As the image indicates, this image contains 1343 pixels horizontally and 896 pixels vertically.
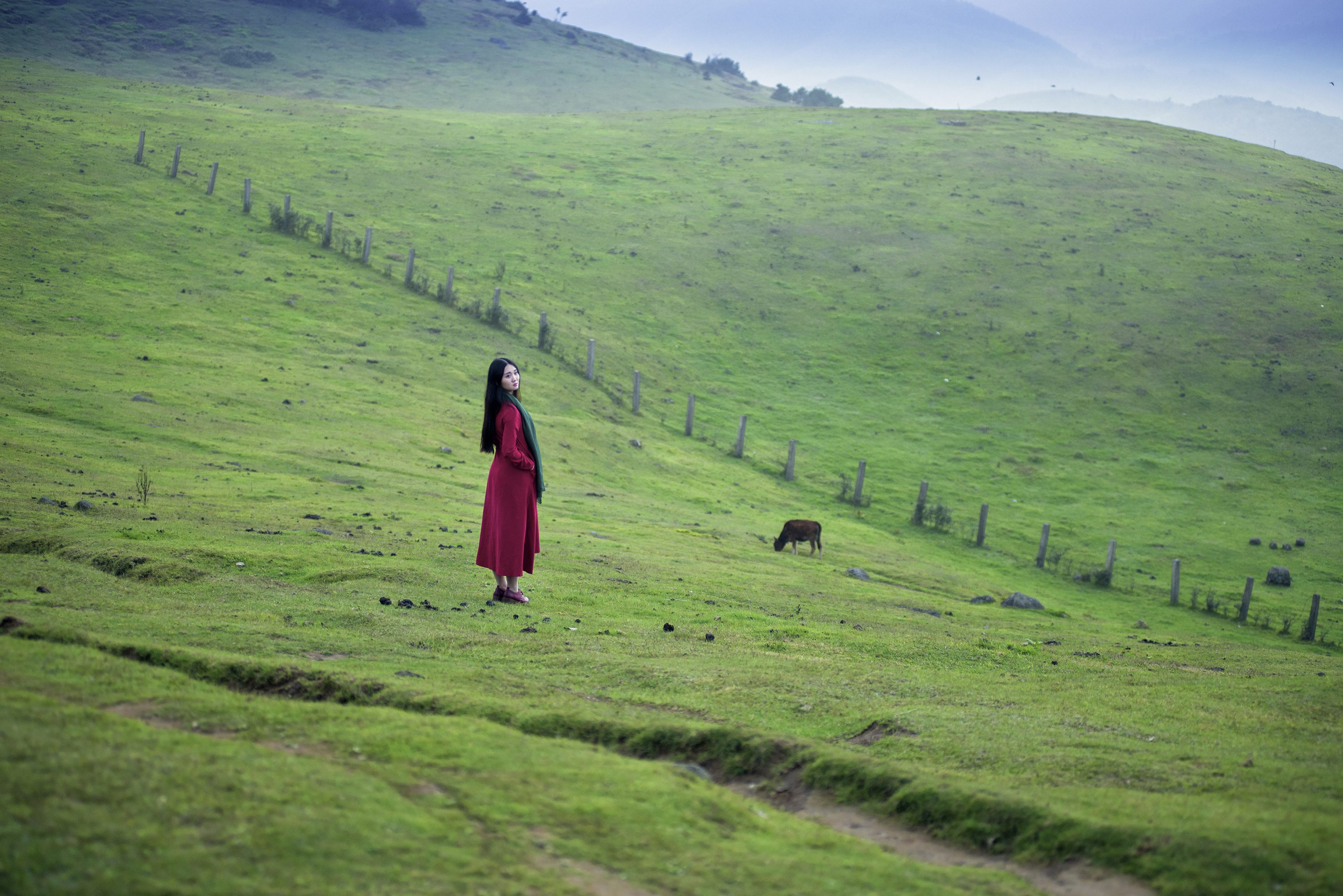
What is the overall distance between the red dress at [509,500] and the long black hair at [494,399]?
0.06 meters

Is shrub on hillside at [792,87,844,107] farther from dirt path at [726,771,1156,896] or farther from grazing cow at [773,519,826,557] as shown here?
dirt path at [726,771,1156,896]

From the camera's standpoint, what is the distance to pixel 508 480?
13.4 meters

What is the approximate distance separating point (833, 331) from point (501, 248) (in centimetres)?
1866

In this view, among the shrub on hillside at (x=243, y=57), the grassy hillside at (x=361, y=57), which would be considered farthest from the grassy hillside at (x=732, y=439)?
the shrub on hillside at (x=243, y=57)

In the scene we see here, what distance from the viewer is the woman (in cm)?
1318

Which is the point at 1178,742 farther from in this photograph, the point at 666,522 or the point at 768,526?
the point at 768,526

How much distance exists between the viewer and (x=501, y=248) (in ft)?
174

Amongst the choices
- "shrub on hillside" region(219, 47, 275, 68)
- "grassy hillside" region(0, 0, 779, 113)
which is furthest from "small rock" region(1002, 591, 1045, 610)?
"shrub on hillside" region(219, 47, 275, 68)

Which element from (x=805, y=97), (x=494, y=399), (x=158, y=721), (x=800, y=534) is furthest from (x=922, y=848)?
(x=805, y=97)

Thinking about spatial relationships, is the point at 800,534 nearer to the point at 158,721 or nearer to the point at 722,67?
the point at 158,721

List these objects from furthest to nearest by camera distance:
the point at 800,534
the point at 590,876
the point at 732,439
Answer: the point at 732,439
the point at 800,534
the point at 590,876

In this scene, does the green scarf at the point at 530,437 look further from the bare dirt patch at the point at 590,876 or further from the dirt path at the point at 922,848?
the bare dirt patch at the point at 590,876

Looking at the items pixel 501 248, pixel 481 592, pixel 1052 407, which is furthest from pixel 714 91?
pixel 481 592

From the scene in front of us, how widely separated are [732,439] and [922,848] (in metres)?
33.7
